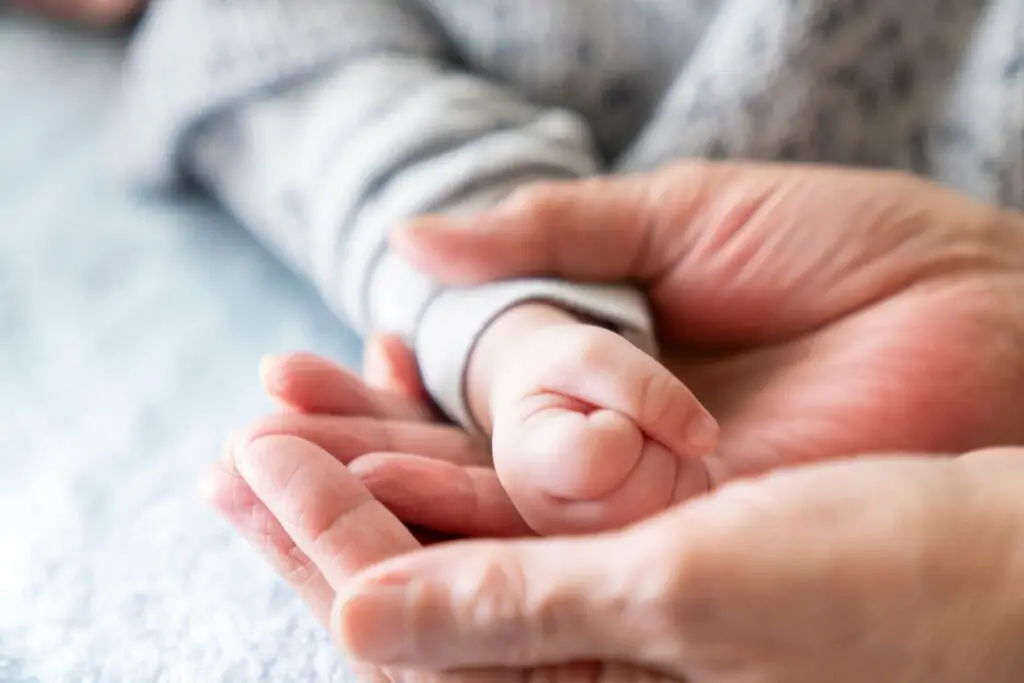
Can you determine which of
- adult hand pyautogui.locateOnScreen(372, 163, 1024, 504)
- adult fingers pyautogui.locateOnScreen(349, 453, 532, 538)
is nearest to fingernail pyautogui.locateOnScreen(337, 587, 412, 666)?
adult fingers pyautogui.locateOnScreen(349, 453, 532, 538)

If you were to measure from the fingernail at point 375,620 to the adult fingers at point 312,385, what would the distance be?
0.63ft

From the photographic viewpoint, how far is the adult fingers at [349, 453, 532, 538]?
1.39 ft

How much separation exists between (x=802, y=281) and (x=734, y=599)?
0.86 feet

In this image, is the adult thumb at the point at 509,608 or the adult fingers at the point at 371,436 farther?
the adult fingers at the point at 371,436

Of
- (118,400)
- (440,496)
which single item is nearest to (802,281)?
(440,496)

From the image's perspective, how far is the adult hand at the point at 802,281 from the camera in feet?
1.56

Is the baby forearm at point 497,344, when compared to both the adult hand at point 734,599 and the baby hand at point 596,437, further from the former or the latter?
the adult hand at point 734,599

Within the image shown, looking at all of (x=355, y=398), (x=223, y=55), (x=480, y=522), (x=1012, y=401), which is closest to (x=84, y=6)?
(x=223, y=55)

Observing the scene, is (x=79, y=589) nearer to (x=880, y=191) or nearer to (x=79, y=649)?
(x=79, y=649)

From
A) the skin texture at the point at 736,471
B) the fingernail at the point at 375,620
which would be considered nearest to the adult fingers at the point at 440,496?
the skin texture at the point at 736,471

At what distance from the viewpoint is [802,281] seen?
0.53m

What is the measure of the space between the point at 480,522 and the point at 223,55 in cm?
45

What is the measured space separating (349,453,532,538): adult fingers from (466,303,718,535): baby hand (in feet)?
0.06

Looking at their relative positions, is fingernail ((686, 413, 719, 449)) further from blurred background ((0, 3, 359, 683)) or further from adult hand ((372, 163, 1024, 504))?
blurred background ((0, 3, 359, 683))
